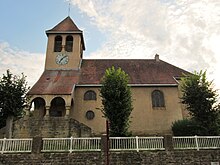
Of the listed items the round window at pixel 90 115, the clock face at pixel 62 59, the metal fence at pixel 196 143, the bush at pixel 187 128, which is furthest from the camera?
the clock face at pixel 62 59

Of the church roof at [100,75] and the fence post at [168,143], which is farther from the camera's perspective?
the church roof at [100,75]

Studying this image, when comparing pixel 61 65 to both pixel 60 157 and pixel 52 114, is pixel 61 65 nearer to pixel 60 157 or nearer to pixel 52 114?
pixel 52 114

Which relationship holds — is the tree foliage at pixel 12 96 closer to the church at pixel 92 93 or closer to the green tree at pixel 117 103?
the church at pixel 92 93

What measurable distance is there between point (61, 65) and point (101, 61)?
18.2 ft

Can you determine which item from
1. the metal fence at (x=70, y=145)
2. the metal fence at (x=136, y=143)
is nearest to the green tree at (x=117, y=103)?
the metal fence at (x=136, y=143)

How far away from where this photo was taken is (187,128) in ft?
69.9

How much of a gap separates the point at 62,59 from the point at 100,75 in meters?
5.36

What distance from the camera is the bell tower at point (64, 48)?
94.3 feet

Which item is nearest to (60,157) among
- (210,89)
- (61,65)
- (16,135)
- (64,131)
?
(64,131)

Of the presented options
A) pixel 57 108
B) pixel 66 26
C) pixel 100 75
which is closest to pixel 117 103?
pixel 57 108

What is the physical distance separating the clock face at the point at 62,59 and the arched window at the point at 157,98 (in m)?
11.2

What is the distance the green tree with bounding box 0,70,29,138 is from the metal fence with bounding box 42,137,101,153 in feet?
23.8

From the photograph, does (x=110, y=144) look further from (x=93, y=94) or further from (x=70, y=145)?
(x=93, y=94)

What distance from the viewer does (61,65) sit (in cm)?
2867
